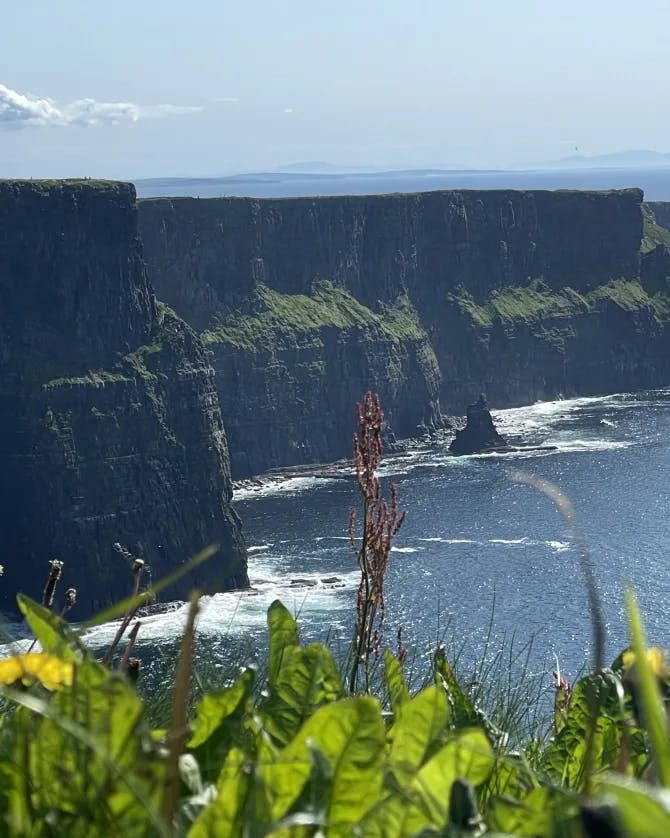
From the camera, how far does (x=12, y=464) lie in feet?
313

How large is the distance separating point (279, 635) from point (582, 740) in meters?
0.96

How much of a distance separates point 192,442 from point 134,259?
Answer: 45.1 ft

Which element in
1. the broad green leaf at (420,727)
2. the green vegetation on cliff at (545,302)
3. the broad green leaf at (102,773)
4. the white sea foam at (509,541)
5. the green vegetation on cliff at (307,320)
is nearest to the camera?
the broad green leaf at (102,773)

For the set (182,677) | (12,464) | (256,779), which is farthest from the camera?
(12,464)

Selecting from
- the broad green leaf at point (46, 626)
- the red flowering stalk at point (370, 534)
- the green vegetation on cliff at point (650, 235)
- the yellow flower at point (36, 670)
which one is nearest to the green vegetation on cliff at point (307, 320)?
the green vegetation on cliff at point (650, 235)

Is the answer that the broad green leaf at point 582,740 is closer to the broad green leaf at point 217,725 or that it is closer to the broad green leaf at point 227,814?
the broad green leaf at point 217,725

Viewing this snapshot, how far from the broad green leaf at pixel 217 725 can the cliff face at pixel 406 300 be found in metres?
127

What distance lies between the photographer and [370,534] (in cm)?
517

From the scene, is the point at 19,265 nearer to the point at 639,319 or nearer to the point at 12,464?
the point at 12,464

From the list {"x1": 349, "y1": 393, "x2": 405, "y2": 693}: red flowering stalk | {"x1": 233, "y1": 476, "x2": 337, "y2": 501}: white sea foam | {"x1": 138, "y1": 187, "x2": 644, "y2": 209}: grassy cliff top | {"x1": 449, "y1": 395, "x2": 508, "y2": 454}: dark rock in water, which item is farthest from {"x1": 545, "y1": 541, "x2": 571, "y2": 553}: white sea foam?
{"x1": 349, "y1": 393, "x2": 405, "y2": 693}: red flowering stalk

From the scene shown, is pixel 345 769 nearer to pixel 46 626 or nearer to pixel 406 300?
pixel 46 626

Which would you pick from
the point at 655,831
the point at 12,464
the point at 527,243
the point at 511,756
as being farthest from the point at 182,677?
the point at 527,243

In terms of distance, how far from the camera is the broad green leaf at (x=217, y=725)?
11.1 feet

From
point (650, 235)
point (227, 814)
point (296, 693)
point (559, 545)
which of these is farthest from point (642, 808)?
point (650, 235)
